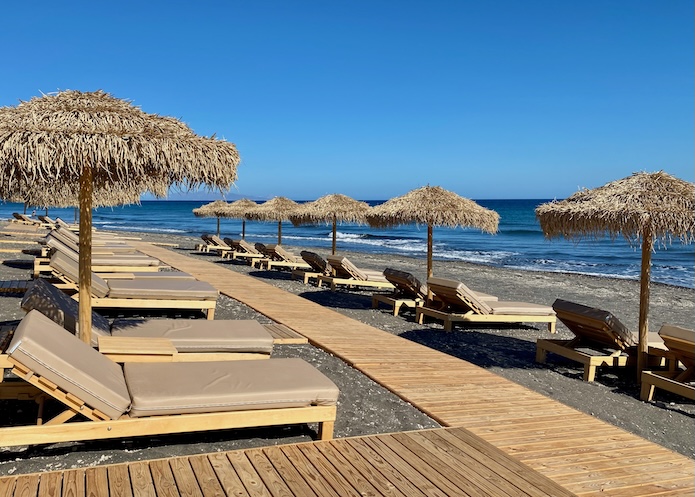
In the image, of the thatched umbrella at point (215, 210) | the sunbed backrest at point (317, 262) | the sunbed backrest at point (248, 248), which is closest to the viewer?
the sunbed backrest at point (317, 262)

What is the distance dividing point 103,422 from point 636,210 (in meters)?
4.77

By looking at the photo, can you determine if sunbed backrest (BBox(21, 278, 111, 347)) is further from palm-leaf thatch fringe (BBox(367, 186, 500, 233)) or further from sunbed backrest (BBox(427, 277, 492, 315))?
palm-leaf thatch fringe (BBox(367, 186, 500, 233))

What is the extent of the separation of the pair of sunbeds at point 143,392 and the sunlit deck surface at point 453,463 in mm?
195

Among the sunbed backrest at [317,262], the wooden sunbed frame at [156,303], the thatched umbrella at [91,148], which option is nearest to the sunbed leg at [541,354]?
the wooden sunbed frame at [156,303]

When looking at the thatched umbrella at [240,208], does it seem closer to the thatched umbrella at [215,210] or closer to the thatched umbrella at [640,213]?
the thatched umbrella at [215,210]

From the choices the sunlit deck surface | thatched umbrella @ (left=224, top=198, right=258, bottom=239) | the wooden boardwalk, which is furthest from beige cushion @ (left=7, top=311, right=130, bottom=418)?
thatched umbrella @ (left=224, top=198, right=258, bottom=239)

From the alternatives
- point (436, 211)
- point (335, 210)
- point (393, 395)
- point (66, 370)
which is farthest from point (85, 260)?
point (335, 210)

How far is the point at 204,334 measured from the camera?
4.82 metres

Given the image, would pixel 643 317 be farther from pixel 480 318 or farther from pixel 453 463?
pixel 453 463

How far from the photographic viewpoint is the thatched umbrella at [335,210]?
12492mm

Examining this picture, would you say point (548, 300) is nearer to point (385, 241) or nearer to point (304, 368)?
point (304, 368)

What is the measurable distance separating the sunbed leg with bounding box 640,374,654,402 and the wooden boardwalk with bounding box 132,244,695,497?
1.30 m

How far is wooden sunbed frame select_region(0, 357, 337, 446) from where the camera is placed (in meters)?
2.95

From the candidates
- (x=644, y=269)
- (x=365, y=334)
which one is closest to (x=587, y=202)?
(x=644, y=269)
